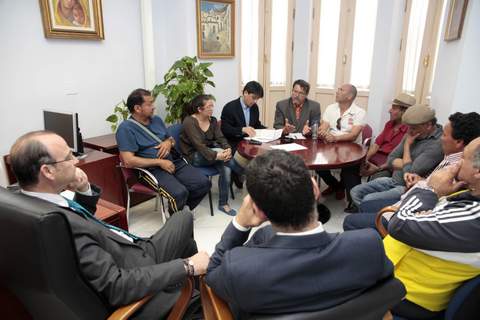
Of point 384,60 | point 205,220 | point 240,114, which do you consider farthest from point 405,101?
point 205,220

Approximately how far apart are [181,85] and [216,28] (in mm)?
1217

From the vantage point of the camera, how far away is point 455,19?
2697mm

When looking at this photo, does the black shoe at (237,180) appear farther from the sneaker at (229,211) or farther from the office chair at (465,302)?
the office chair at (465,302)

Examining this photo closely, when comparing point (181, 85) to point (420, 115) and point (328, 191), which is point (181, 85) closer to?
point (328, 191)

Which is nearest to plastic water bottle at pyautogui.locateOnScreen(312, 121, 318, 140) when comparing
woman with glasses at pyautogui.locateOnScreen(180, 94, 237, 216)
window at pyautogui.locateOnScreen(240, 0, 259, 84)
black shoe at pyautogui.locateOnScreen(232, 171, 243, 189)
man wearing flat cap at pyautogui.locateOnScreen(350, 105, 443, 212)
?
man wearing flat cap at pyautogui.locateOnScreen(350, 105, 443, 212)

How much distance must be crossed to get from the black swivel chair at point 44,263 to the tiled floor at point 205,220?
154 cm

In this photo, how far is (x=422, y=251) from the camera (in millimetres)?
1294

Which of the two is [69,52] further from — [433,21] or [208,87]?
[433,21]

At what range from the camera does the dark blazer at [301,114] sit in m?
3.61

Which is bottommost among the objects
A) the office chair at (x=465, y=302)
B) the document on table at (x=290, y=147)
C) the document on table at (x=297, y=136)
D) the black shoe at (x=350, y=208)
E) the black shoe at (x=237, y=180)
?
the black shoe at (x=350, y=208)

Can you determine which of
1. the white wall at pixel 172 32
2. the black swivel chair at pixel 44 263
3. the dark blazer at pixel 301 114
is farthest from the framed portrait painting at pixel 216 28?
the black swivel chair at pixel 44 263

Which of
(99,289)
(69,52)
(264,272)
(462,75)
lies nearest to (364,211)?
(462,75)

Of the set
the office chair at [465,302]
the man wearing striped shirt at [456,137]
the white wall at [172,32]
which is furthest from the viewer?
the white wall at [172,32]

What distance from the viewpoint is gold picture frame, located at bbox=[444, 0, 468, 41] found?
2521 millimetres
